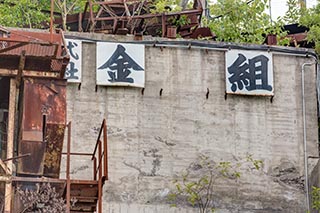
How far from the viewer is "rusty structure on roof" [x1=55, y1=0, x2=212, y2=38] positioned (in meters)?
24.2

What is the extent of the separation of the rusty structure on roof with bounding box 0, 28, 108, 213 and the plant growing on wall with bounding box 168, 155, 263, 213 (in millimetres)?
5438

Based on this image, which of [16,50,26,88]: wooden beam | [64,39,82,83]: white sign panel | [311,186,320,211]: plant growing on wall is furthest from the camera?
[311,186,320,211]: plant growing on wall

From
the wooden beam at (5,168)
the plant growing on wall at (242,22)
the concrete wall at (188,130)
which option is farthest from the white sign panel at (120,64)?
the wooden beam at (5,168)

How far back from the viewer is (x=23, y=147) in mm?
14867

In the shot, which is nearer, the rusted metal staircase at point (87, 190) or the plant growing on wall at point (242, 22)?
the rusted metal staircase at point (87, 190)

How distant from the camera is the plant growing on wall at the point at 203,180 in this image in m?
20.9

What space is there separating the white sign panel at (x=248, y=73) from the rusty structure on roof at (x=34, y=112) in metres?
7.35

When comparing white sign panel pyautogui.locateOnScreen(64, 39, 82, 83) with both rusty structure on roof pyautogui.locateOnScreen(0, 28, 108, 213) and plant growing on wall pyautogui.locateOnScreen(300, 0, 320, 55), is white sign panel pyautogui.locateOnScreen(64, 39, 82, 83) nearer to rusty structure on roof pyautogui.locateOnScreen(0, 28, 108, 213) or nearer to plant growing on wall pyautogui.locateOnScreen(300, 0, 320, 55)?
rusty structure on roof pyautogui.locateOnScreen(0, 28, 108, 213)

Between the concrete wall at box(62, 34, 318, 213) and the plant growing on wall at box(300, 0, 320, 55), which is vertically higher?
the plant growing on wall at box(300, 0, 320, 55)

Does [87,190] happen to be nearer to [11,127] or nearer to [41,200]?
[41,200]

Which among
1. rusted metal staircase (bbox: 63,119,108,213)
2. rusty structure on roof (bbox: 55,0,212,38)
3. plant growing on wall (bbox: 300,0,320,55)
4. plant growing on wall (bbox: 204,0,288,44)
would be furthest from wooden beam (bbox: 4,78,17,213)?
plant growing on wall (bbox: 300,0,320,55)

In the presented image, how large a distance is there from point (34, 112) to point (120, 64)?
665 centimetres

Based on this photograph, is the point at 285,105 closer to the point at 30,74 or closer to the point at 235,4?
the point at 235,4

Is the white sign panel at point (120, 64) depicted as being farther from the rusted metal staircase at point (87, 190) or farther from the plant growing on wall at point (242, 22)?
the rusted metal staircase at point (87, 190)
